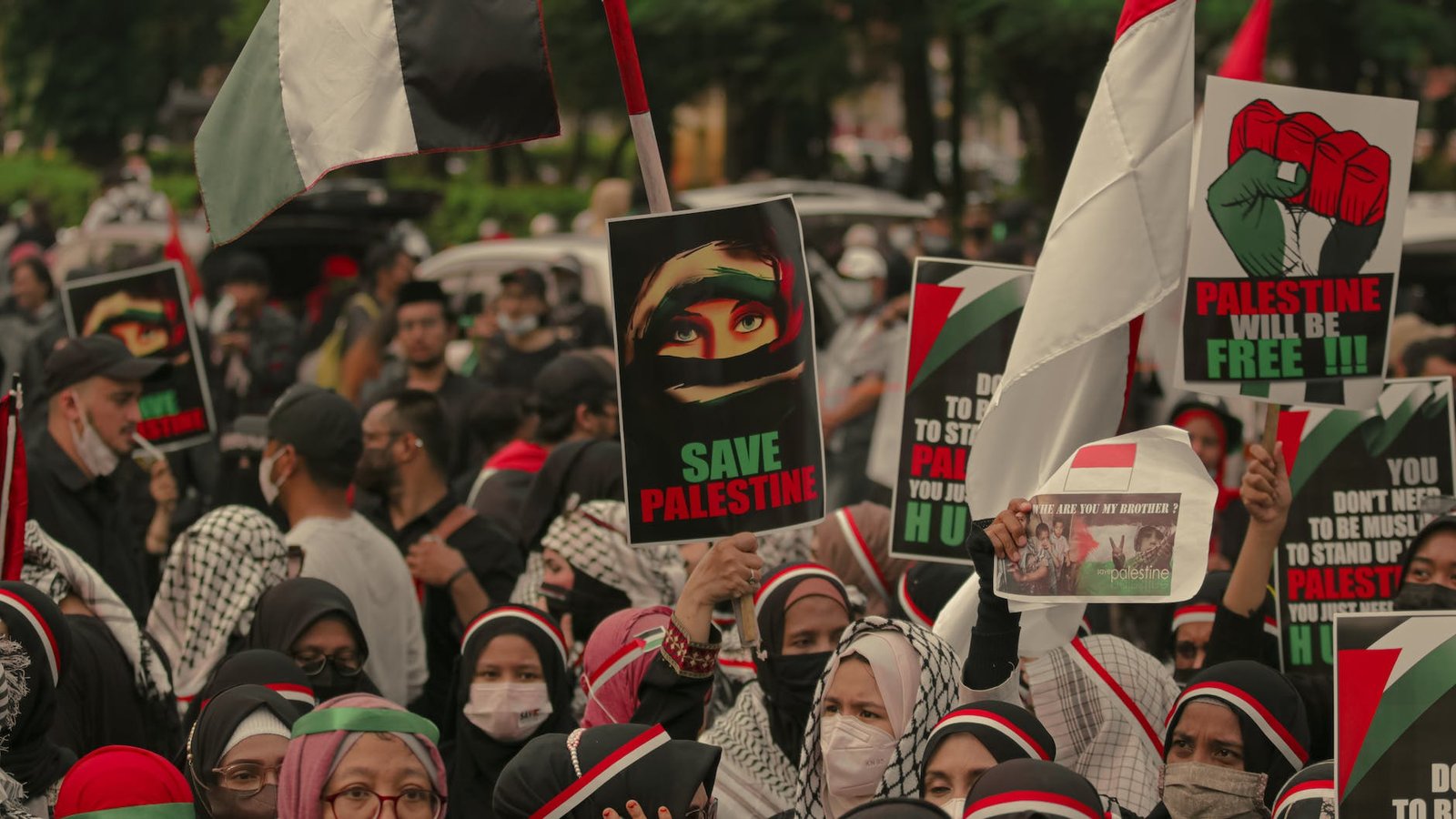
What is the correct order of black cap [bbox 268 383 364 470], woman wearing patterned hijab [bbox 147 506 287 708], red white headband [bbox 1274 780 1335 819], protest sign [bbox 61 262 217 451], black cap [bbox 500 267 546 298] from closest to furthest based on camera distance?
red white headband [bbox 1274 780 1335 819] → woman wearing patterned hijab [bbox 147 506 287 708] → black cap [bbox 268 383 364 470] → protest sign [bbox 61 262 217 451] → black cap [bbox 500 267 546 298]

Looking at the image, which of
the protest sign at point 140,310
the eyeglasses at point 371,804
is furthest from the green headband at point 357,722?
the protest sign at point 140,310

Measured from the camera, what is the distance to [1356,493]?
6031mm

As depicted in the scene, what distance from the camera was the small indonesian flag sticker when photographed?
454cm

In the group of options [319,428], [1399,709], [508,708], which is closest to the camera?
[1399,709]

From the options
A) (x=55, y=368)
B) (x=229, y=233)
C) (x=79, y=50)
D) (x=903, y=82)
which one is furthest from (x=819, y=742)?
(x=79, y=50)

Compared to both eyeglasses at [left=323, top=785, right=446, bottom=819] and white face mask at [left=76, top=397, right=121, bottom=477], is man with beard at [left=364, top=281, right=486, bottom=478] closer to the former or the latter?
white face mask at [left=76, top=397, right=121, bottom=477]

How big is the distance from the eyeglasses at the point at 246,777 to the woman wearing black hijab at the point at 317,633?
823mm

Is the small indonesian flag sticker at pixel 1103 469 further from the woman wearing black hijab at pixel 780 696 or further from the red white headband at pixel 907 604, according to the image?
the red white headband at pixel 907 604

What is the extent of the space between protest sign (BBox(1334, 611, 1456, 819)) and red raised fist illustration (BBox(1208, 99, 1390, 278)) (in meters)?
1.76

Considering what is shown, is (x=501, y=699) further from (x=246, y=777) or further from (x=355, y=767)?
(x=355, y=767)

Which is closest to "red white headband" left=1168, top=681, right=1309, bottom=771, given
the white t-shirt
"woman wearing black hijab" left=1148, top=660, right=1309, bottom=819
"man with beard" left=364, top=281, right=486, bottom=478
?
"woman wearing black hijab" left=1148, top=660, right=1309, bottom=819

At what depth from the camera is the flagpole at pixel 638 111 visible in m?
4.84

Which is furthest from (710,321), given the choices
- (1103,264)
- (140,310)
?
(140,310)

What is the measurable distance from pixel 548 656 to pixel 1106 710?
150cm
